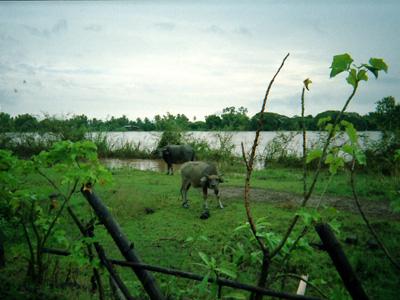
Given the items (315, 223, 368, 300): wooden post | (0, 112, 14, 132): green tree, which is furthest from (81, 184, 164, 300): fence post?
(0, 112, 14, 132): green tree

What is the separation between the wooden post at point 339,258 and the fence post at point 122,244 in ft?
4.09

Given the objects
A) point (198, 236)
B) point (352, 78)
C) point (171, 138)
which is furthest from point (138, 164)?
point (352, 78)

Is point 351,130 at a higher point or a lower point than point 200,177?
higher

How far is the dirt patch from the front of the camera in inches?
318

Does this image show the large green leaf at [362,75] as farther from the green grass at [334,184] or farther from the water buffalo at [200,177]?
the green grass at [334,184]

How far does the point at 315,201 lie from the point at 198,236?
268 inches

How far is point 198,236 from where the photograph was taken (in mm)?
3004

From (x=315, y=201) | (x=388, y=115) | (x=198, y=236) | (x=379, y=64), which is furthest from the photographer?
(x=388, y=115)

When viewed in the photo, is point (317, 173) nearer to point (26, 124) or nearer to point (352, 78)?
point (352, 78)

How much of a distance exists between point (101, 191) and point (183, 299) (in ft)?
21.6

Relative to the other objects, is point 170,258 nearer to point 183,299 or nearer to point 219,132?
point 183,299

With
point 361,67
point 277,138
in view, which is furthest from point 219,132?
point 361,67

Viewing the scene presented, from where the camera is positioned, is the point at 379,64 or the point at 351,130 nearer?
the point at 379,64

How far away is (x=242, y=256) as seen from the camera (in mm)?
2164
